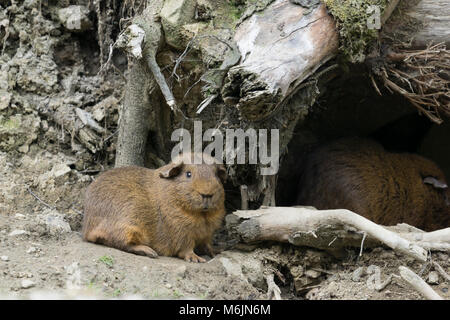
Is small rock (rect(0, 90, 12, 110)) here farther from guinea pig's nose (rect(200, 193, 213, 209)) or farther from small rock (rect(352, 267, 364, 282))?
small rock (rect(352, 267, 364, 282))

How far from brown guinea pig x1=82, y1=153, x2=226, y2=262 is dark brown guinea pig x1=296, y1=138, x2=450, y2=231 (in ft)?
7.18

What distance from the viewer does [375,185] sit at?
7254 millimetres

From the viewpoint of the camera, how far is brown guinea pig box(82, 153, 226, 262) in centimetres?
541

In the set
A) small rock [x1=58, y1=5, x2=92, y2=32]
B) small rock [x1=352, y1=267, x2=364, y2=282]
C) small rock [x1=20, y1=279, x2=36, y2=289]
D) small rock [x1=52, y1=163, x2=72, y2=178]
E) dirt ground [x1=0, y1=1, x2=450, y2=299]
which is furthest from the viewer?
small rock [x1=58, y1=5, x2=92, y2=32]

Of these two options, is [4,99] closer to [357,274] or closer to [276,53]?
[276,53]

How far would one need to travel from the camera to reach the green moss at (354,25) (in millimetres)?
5598

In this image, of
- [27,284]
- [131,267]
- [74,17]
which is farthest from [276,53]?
[74,17]

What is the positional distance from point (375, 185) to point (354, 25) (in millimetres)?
2475

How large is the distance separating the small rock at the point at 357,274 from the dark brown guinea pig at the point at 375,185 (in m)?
1.79

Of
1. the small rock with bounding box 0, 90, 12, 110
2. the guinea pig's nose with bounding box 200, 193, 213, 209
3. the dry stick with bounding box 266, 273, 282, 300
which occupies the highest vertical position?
the small rock with bounding box 0, 90, 12, 110

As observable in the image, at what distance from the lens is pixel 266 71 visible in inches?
194

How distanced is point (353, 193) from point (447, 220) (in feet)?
5.29

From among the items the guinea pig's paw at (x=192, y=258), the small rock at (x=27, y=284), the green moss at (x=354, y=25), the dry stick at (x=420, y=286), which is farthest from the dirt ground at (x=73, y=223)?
the green moss at (x=354, y=25)

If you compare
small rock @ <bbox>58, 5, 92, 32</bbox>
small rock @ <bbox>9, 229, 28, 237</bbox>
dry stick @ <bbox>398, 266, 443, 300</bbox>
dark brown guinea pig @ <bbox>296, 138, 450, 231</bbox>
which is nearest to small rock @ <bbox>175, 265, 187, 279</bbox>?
small rock @ <bbox>9, 229, 28, 237</bbox>
